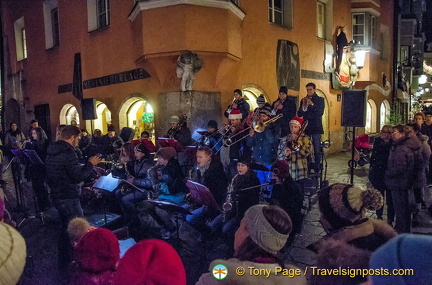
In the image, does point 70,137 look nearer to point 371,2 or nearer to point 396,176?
point 396,176

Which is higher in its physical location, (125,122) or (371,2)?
(371,2)

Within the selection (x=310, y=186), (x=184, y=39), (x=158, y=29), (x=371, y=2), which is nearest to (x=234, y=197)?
(x=310, y=186)

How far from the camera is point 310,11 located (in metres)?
13.8

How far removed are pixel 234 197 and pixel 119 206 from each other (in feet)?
10.2

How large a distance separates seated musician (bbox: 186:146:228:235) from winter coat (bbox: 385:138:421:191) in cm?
272

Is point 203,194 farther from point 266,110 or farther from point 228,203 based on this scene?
point 266,110

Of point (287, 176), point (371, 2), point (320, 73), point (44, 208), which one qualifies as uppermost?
point (371, 2)

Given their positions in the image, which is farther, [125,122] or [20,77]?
[20,77]

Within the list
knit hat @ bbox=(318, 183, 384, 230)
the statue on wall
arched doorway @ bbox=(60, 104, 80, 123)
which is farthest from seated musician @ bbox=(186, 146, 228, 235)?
arched doorway @ bbox=(60, 104, 80, 123)

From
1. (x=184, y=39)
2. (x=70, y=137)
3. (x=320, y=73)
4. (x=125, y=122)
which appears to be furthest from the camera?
(x=320, y=73)

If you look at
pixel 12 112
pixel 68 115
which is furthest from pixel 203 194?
pixel 12 112

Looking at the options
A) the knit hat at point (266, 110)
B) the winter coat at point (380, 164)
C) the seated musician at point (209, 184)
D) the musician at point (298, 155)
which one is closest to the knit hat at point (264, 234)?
the seated musician at point (209, 184)

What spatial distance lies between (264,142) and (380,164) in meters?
2.51

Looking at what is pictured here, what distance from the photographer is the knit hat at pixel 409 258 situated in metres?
0.93
